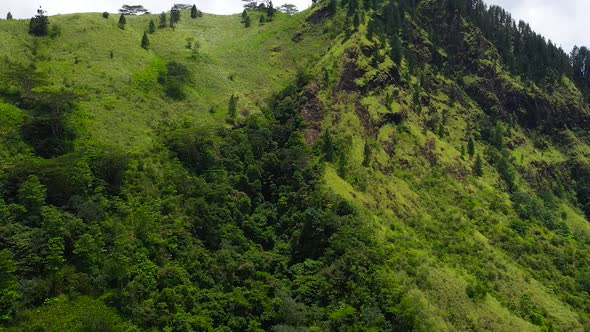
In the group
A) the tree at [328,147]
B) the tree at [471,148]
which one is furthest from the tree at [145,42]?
the tree at [471,148]

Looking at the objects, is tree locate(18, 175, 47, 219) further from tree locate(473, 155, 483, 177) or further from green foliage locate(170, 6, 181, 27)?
green foliage locate(170, 6, 181, 27)

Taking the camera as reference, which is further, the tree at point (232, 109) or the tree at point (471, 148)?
the tree at point (471, 148)

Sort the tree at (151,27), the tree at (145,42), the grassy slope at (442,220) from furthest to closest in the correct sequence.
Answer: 1. the tree at (151,27)
2. the tree at (145,42)
3. the grassy slope at (442,220)

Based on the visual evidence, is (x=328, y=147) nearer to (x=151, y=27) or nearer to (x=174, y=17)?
(x=151, y=27)

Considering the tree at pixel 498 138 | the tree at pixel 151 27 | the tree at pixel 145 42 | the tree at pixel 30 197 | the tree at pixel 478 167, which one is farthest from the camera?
the tree at pixel 151 27

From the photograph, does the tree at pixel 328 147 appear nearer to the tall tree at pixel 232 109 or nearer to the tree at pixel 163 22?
the tall tree at pixel 232 109

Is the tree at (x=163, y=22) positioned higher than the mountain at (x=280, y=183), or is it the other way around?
the tree at (x=163, y=22)
